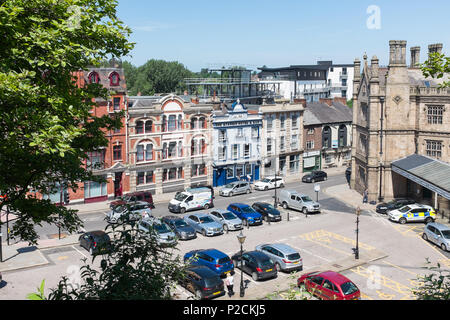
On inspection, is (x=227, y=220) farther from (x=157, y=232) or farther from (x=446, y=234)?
(x=157, y=232)

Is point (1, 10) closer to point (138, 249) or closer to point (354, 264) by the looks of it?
point (138, 249)

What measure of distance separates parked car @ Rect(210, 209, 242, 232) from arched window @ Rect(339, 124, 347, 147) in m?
38.9

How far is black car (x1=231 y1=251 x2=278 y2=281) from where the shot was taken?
28.6m

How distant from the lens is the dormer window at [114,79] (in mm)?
49719

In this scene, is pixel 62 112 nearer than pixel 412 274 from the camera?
Yes

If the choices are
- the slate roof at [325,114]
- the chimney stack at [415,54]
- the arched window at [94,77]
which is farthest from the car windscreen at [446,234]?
the arched window at [94,77]

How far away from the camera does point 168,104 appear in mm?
54188

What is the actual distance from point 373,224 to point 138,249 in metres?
36.5

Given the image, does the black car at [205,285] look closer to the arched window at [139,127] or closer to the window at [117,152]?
the window at [117,152]

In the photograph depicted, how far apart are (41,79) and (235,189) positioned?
4235 cm

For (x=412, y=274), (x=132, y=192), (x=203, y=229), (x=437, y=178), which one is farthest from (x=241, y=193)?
(x=412, y=274)

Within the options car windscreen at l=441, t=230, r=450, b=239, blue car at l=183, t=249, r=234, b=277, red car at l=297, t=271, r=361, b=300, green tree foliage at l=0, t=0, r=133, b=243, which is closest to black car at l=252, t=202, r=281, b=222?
blue car at l=183, t=249, r=234, b=277

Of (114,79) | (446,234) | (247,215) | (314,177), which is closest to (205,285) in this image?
(247,215)

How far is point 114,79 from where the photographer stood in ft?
164
